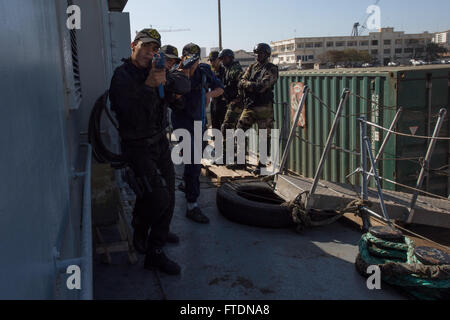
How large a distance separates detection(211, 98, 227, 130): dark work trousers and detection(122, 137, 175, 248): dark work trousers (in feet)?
14.3

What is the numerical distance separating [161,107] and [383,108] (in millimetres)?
3511

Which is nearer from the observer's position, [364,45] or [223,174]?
[223,174]

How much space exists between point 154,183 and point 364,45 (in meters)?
A: 113

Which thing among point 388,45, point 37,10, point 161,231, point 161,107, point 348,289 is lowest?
point 348,289

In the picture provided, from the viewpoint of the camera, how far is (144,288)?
3521 millimetres

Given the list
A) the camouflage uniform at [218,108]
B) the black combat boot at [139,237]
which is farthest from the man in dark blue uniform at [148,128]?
the camouflage uniform at [218,108]

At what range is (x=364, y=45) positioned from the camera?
A: 10775 centimetres

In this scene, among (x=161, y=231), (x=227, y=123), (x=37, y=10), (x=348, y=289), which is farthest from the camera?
(x=227, y=123)

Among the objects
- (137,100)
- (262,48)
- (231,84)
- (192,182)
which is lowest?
(192,182)

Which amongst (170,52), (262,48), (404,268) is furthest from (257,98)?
(404,268)

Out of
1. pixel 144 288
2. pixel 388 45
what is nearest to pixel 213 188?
pixel 144 288

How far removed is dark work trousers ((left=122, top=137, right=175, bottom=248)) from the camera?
3642 millimetres

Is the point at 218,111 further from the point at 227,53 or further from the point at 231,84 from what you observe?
the point at 227,53
